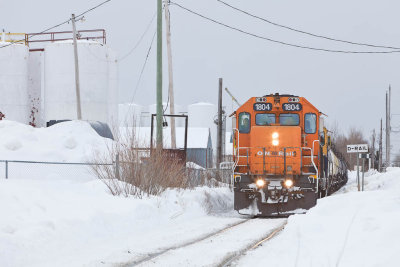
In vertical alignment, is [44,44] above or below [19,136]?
above

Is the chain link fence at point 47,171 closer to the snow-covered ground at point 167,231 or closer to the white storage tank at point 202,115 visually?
the snow-covered ground at point 167,231

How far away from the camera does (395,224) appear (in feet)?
26.6

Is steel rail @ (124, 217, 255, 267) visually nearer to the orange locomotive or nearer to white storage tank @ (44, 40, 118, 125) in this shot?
the orange locomotive

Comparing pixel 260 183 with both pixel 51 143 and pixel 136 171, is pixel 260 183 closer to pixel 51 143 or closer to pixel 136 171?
pixel 136 171

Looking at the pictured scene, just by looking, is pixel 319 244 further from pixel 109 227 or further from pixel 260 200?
pixel 260 200

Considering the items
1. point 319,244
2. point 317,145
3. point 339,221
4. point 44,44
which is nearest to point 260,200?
point 317,145

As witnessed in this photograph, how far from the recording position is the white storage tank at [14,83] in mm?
38281

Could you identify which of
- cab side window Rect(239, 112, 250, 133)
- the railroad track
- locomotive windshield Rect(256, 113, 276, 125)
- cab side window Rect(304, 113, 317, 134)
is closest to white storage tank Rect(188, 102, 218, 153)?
cab side window Rect(239, 112, 250, 133)

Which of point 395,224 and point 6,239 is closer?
point 395,224

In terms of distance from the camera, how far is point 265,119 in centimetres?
1877

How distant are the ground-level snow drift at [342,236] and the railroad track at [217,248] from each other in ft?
1.08

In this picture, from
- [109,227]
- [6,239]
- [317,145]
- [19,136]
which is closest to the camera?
[6,239]

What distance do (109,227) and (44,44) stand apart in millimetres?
29226

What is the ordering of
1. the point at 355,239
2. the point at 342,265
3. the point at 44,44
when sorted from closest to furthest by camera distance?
the point at 342,265
the point at 355,239
the point at 44,44
